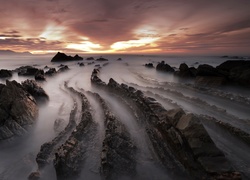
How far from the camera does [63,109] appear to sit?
11.3 meters

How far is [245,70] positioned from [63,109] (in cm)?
1527

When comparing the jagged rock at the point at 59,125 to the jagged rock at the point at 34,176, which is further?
the jagged rock at the point at 59,125

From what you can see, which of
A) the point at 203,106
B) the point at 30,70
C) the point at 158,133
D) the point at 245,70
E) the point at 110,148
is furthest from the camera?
the point at 30,70

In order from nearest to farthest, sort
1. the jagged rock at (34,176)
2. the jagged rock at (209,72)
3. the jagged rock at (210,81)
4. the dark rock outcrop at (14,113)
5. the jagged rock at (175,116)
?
the jagged rock at (34,176), the jagged rock at (175,116), the dark rock outcrop at (14,113), the jagged rock at (210,81), the jagged rock at (209,72)

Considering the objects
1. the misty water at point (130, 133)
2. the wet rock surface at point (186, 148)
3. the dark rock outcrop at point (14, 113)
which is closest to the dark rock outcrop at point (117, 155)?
the misty water at point (130, 133)

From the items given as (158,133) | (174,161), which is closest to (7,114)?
(158,133)

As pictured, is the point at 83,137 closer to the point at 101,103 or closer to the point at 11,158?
the point at 11,158

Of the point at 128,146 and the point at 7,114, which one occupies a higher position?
the point at 7,114

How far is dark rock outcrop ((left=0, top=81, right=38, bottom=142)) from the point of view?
316 inches

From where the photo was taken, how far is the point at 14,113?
8.69 meters

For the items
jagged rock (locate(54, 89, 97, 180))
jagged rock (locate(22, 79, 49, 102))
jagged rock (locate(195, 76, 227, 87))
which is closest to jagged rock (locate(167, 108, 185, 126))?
jagged rock (locate(54, 89, 97, 180))

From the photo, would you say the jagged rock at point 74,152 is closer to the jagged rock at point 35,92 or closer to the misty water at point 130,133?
the misty water at point 130,133

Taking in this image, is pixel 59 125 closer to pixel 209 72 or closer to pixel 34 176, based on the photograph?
pixel 34 176

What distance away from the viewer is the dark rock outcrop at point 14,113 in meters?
8.03
